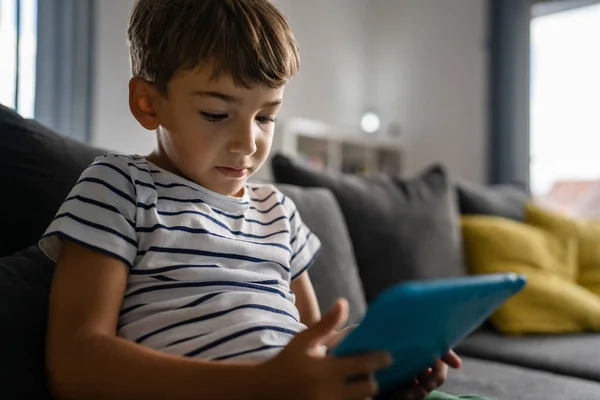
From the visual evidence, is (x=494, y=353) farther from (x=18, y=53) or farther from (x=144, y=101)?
(x=18, y=53)

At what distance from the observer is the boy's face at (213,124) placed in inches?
31.3

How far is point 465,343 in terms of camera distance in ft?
5.48

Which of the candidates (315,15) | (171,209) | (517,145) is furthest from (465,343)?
(315,15)

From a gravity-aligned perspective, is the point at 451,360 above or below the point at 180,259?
below

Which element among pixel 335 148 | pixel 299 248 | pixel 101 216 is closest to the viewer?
pixel 101 216

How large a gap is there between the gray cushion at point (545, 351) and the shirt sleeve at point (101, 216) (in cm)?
108

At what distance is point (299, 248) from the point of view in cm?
101

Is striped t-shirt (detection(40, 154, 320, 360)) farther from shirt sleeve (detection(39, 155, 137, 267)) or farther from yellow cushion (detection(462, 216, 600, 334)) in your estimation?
yellow cushion (detection(462, 216, 600, 334))

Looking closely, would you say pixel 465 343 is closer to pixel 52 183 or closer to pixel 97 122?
pixel 52 183

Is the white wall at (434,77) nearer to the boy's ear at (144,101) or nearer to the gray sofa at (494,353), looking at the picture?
the gray sofa at (494,353)

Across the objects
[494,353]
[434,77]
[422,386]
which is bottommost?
[494,353]

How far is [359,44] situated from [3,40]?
2.44 meters

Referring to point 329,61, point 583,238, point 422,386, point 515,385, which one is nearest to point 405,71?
point 329,61

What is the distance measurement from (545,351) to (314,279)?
0.65 m
